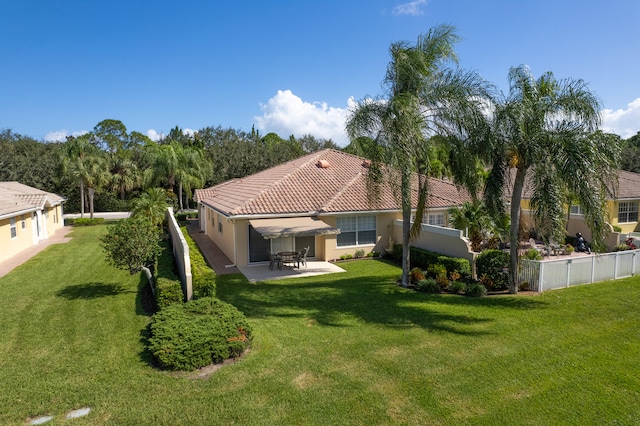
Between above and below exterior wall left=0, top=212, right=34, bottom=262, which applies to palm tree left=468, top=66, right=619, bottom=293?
above

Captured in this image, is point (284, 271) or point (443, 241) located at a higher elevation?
point (443, 241)

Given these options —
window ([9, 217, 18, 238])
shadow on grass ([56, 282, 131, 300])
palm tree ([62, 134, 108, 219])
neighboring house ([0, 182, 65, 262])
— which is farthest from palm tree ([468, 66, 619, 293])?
palm tree ([62, 134, 108, 219])

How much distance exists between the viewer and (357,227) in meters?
25.0

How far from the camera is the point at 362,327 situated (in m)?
13.2

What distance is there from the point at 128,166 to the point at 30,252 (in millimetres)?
30172

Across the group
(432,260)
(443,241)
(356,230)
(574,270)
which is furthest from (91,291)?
(574,270)

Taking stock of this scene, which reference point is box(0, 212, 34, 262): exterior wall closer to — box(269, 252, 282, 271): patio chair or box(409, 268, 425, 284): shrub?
box(269, 252, 282, 271): patio chair

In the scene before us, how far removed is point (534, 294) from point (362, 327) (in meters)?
8.38

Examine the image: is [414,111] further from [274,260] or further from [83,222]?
[83,222]

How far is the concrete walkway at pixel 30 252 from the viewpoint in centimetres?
2384

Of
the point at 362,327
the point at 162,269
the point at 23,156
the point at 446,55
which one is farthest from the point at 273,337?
the point at 23,156

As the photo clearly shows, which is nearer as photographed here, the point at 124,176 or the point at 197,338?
the point at 197,338

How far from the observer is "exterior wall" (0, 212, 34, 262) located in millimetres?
25969

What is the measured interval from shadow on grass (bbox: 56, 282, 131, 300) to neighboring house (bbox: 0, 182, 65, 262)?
10.2 m
